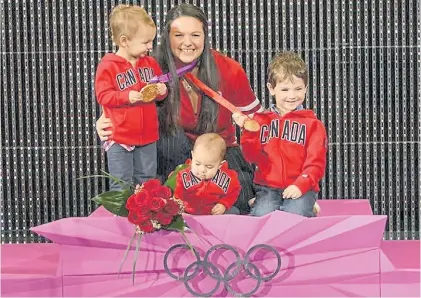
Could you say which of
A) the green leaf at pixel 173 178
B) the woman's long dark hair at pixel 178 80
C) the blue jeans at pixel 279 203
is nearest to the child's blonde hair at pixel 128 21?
the woman's long dark hair at pixel 178 80

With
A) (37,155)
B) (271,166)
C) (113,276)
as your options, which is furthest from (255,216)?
(37,155)

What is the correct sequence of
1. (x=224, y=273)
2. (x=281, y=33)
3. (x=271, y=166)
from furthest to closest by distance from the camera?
(x=281, y=33) → (x=271, y=166) → (x=224, y=273)

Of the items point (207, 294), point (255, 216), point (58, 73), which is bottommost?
point (207, 294)

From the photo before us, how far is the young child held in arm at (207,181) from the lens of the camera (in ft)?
10.7

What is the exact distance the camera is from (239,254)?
3.11m

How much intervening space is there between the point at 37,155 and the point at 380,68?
1.49m

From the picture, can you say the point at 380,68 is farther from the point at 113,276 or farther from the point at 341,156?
the point at 113,276

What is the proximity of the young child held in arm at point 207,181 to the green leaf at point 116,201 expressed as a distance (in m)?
0.19

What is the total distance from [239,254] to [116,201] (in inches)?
17.9

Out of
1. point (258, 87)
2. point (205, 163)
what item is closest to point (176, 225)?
point (205, 163)

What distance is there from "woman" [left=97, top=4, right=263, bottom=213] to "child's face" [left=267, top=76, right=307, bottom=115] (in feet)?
0.57

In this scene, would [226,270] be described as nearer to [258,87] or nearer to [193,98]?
[193,98]

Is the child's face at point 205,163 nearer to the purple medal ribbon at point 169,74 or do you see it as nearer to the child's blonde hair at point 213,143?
the child's blonde hair at point 213,143

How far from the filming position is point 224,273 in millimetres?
3105
